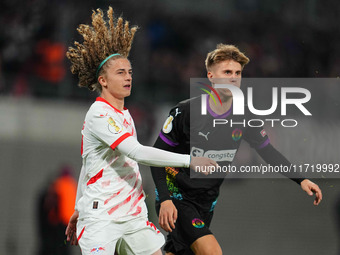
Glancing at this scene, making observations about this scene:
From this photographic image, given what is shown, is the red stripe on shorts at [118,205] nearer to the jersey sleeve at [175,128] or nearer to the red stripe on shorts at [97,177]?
the red stripe on shorts at [97,177]

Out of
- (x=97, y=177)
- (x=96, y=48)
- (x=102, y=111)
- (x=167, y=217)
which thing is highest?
(x=96, y=48)

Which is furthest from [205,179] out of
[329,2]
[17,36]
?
[329,2]

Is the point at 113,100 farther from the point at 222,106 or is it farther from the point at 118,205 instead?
the point at 222,106

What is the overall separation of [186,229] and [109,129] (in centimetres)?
103

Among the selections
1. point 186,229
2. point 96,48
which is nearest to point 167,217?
point 186,229

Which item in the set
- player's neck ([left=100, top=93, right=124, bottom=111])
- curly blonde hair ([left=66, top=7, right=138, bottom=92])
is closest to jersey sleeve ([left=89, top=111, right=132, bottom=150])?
player's neck ([left=100, top=93, right=124, bottom=111])

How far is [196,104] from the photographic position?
465cm

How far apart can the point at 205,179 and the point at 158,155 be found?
844 millimetres

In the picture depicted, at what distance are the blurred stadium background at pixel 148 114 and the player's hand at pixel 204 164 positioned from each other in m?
5.47

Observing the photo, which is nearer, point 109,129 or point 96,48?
point 109,129

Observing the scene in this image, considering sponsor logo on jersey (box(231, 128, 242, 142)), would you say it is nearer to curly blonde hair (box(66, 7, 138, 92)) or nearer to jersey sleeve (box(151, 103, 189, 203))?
jersey sleeve (box(151, 103, 189, 203))

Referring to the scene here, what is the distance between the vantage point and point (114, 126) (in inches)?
161

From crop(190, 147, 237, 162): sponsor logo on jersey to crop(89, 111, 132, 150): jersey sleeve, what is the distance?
71cm

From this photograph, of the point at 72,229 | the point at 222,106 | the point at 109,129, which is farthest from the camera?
the point at 222,106
